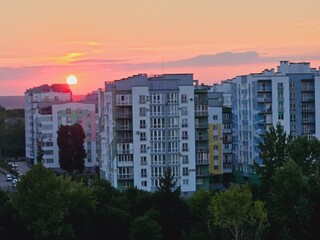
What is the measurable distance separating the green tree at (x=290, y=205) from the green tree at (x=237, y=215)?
90 cm

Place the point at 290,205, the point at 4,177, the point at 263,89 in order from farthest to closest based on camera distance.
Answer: the point at 4,177
the point at 263,89
the point at 290,205

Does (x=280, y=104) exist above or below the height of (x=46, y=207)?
above

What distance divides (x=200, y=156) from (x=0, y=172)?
59.1 feet

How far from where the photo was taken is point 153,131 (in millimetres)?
29453

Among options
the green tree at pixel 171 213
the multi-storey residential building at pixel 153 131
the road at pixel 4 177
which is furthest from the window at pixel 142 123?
the green tree at pixel 171 213

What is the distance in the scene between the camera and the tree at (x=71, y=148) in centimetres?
4200

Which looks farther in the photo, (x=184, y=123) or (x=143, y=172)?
(x=184, y=123)

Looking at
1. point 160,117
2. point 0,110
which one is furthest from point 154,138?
point 0,110

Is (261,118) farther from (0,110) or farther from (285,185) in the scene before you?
(0,110)

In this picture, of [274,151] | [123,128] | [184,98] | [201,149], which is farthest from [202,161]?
[274,151]

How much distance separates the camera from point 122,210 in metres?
19.8

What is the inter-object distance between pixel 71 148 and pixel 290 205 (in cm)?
2401

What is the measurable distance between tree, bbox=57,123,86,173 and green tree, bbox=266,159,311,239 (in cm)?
2305

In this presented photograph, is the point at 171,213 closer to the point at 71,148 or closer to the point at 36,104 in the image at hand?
the point at 71,148
